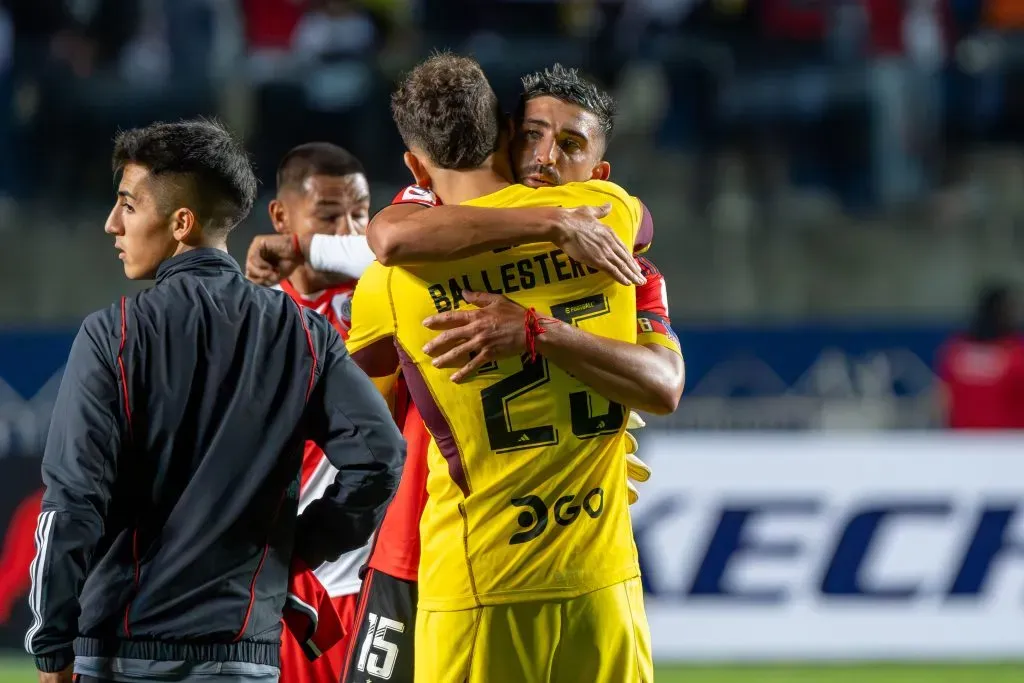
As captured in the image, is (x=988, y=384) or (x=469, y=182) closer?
(x=469, y=182)

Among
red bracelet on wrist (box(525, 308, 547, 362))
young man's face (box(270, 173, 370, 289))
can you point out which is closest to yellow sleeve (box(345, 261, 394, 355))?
red bracelet on wrist (box(525, 308, 547, 362))

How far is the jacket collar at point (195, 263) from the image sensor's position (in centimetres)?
286

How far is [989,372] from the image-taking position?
10.4 m

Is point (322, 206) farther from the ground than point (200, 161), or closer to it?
closer to it

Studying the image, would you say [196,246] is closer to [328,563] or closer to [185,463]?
[185,463]

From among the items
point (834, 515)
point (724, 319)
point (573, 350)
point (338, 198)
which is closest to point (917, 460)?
point (834, 515)

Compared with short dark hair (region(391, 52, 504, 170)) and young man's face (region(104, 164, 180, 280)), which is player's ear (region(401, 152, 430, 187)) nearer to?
short dark hair (region(391, 52, 504, 170))

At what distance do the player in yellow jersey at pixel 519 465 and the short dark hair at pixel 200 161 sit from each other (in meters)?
0.38

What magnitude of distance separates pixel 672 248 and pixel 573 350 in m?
9.33

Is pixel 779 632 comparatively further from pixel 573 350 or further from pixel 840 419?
pixel 573 350

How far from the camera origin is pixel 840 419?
35.6ft

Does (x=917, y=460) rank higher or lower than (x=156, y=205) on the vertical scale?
lower

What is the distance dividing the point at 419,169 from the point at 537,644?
1054 millimetres

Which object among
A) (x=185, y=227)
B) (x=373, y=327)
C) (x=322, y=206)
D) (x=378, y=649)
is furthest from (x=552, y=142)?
(x=322, y=206)
